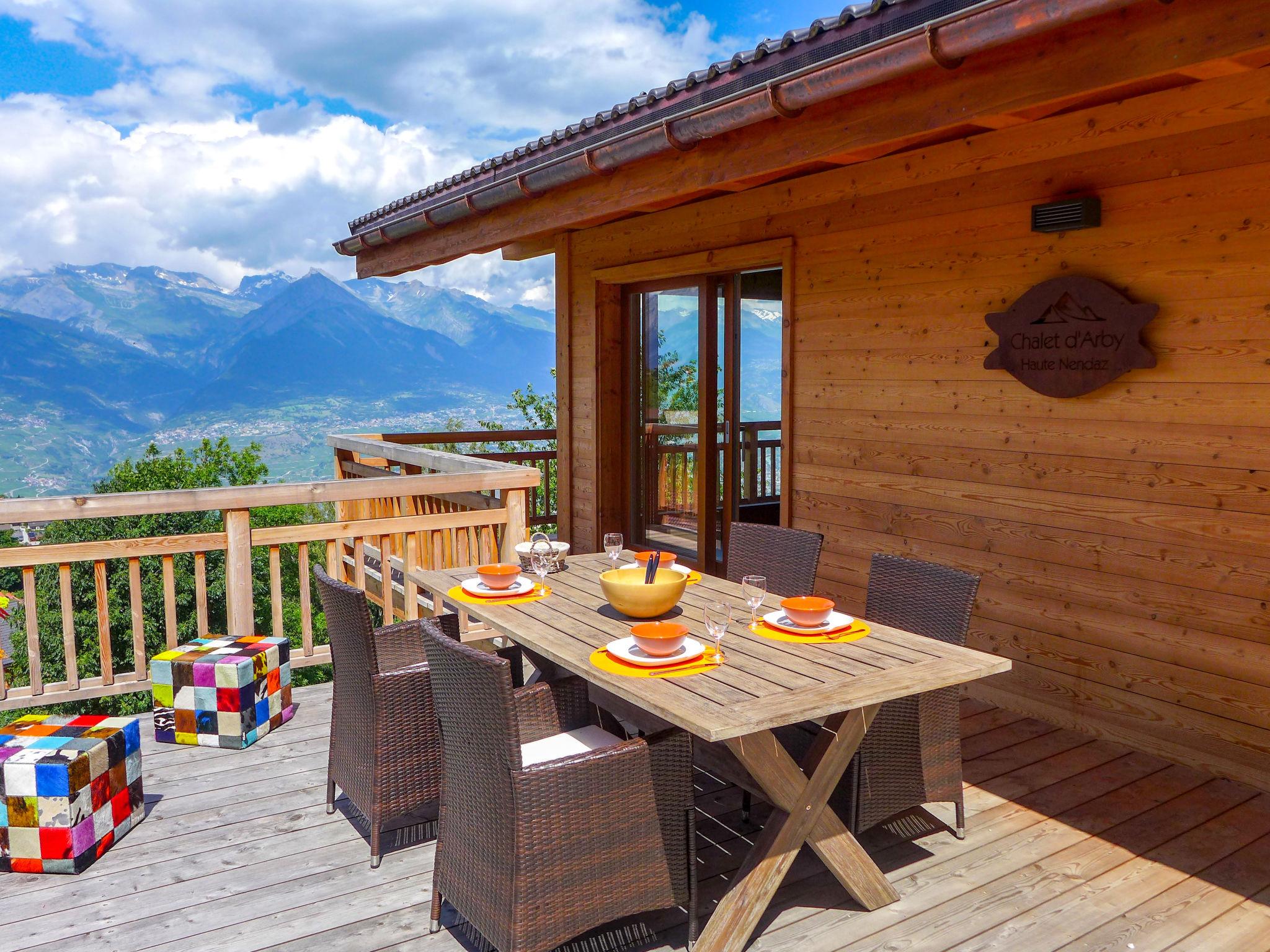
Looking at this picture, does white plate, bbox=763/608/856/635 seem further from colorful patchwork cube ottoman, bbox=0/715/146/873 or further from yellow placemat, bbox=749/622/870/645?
→ colorful patchwork cube ottoman, bbox=0/715/146/873

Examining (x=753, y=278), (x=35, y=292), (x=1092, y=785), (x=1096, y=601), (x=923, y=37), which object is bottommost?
(x=1092, y=785)

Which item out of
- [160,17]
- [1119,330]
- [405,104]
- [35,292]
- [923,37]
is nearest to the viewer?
[923,37]

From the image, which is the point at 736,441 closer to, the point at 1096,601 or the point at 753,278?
the point at 753,278

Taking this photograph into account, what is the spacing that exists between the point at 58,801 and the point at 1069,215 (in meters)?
3.81

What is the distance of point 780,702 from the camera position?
179 cm

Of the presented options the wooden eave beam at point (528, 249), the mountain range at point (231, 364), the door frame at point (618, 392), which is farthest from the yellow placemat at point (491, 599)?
the mountain range at point (231, 364)

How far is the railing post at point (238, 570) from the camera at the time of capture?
3.51 meters

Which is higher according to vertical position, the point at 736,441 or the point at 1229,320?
the point at 1229,320

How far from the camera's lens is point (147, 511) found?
3289 millimetres

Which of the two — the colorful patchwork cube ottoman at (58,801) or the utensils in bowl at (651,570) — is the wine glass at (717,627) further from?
the colorful patchwork cube ottoman at (58,801)

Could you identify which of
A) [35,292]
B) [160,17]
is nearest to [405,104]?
[160,17]

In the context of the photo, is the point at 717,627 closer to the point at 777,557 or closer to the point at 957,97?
the point at 777,557

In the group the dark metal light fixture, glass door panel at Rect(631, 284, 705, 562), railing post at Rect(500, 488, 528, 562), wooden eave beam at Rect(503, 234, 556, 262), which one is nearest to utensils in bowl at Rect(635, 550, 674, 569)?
railing post at Rect(500, 488, 528, 562)

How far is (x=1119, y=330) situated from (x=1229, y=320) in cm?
35
